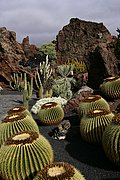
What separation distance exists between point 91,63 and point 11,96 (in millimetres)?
5811

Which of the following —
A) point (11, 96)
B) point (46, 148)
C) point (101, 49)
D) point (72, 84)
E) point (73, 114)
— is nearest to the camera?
point (46, 148)

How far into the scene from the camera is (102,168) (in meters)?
6.12

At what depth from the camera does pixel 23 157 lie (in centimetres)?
552

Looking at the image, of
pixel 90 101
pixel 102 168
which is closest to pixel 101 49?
pixel 90 101

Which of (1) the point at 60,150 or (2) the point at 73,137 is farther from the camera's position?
(2) the point at 73,137

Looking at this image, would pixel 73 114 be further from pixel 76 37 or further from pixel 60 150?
pixel 76 37

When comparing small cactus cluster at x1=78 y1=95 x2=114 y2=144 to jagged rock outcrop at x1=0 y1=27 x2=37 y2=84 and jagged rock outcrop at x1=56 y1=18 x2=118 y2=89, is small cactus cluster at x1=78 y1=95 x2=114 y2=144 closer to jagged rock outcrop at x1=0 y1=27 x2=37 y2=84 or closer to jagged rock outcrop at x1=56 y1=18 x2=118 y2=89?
jagged rock outcrop at x1=0 y1=27 x2=37 y2=84

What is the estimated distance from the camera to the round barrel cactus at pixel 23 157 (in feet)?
18.0

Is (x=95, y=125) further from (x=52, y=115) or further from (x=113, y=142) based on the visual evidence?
(x=52, y=115)

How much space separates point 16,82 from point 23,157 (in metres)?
15.2

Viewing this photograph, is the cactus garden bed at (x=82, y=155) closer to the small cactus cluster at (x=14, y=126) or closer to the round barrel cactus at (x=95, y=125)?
the round barrel cactus at (x=95, y=125)

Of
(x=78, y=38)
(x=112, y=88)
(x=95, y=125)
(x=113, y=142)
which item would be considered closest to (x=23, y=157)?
→ (x=113, y=142)

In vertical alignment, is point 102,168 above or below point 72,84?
below

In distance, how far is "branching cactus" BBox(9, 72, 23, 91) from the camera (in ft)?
66.3
